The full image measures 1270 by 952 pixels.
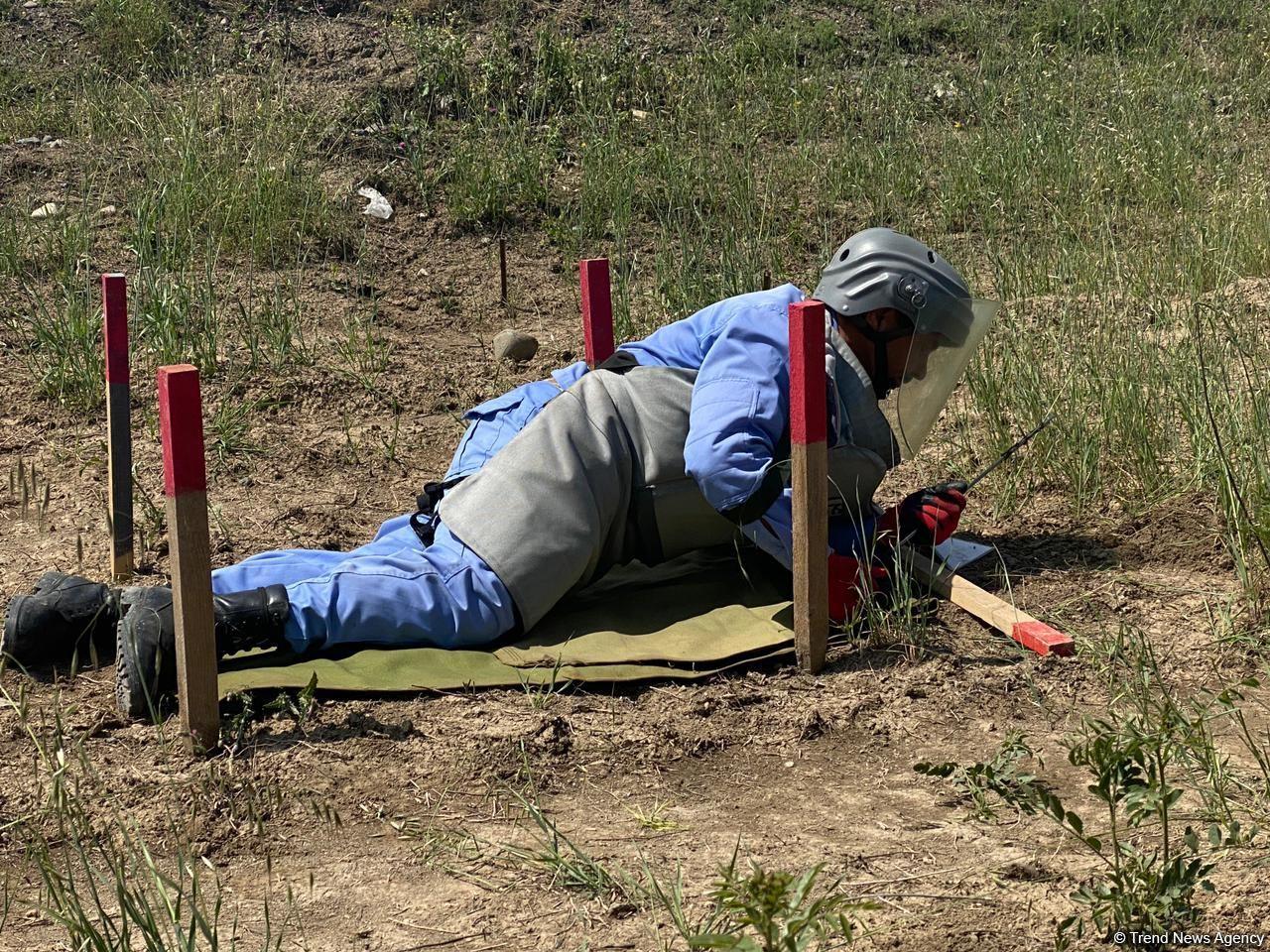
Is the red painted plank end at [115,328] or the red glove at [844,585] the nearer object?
the red glove at [844,585]

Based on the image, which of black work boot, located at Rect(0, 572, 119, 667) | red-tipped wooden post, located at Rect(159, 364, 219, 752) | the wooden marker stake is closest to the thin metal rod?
red-tipped wooden post, located at Rect(159, 364, 219, 752)

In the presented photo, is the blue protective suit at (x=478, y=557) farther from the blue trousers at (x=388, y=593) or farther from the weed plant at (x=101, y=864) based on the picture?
the weed plant at (x=101, y=864)

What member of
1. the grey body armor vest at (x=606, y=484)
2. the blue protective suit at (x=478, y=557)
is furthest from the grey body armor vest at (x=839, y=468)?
the blue protective suit at (x=478, y=557)

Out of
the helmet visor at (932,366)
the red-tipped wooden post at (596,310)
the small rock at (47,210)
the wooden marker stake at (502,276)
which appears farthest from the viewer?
the small rock at (47,210)

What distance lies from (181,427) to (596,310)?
1.92 m

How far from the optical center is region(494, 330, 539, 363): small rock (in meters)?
6.13

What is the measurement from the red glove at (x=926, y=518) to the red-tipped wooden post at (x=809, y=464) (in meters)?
0.49

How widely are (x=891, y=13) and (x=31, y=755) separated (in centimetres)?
887

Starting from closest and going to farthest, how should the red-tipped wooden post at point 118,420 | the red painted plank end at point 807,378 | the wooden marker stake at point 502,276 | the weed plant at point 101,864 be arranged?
1. the weed plant at point 101,864
2. the red painted plank end at point 807,378
3. the red-tipped wooden post at point 118,420
4. the wooden marker stake at point 502,276

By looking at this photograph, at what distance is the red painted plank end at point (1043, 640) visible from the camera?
3.50 m

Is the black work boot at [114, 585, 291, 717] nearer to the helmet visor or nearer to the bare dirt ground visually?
the bare dirt ground

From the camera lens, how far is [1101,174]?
7.10 metres

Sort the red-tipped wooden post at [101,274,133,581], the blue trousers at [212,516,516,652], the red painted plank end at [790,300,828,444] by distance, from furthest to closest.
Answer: the red-tipped wooden post at [101,274,133,581]
the blue trousers at [212,516,516,652]
the red painted plank end at [790,300,828,444]

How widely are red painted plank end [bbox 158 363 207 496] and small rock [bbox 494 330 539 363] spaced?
336 centimetres
